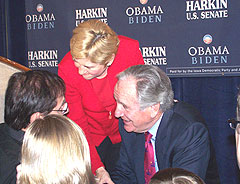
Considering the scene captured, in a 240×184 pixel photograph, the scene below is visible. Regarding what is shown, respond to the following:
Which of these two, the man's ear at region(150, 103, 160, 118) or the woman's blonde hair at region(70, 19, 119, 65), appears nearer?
the man's ear at region(150, 103, 160, 118)

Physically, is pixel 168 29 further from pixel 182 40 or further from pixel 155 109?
pixel 155 109

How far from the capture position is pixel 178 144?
2512 millimetres

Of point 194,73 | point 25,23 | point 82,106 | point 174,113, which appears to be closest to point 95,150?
point 82,106

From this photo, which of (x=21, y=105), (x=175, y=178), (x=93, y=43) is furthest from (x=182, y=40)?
(x=175, y=178)

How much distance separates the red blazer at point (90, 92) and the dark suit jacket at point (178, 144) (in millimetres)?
500

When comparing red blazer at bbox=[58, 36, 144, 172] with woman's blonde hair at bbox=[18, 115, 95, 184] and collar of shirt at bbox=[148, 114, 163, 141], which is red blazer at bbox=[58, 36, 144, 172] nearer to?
collar of shirt at bbox=[148, 114, 163, 141]

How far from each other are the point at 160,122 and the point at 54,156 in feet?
3.88

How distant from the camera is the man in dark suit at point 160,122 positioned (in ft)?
8.02

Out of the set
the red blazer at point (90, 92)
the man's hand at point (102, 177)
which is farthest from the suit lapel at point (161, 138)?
the red blazer at point (90, 92)

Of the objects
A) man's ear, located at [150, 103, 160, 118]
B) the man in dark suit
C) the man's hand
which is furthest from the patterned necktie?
the man's hand

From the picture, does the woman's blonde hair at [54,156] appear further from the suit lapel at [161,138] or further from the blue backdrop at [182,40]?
the blue backdrop at [182,40]

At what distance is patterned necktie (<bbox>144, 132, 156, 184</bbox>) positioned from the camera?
8.69 ft

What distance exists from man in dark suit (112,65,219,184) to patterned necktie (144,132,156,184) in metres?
0.02

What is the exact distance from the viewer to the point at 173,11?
3881 millimetres
